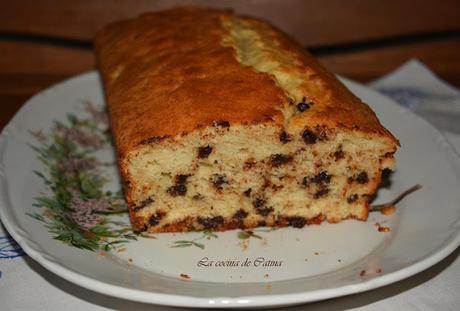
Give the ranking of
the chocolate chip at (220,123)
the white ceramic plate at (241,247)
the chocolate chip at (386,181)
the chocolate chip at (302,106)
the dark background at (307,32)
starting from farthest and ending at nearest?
the dark background at (307,32)
the chocolate chip at (386,181)
the chocolate chip at (302,106)
the chocolate chip at (220,123)
the white ceramic plate at (241,247)

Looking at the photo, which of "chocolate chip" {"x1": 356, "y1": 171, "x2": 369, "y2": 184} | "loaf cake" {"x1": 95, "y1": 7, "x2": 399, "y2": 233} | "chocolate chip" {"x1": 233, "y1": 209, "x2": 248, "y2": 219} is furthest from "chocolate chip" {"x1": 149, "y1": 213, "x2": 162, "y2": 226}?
"chocolate chip" {"x1": 356, "y1": 171, "x2": 369, "y2": 184}

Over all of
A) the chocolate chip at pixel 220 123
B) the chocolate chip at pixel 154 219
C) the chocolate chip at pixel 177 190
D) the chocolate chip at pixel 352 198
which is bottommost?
the chocolate chip at pixel 352 198

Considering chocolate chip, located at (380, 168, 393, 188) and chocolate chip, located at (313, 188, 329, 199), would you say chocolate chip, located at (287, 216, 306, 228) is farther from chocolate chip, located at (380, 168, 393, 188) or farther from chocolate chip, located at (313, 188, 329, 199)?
chocolate chip, located at (380, 168, 393, 188)

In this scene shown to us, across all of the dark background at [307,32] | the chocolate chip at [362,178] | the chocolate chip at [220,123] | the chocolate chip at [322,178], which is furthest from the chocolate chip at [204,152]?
the dark background at [307,32]

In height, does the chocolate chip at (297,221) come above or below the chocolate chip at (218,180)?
below

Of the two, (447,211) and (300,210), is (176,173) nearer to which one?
(300,210)

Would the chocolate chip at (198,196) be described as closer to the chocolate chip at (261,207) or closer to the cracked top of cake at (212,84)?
the chocolate chip at (261,207)

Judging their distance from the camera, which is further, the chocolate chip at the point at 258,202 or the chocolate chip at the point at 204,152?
the chocolate chip at the point at 258,202
